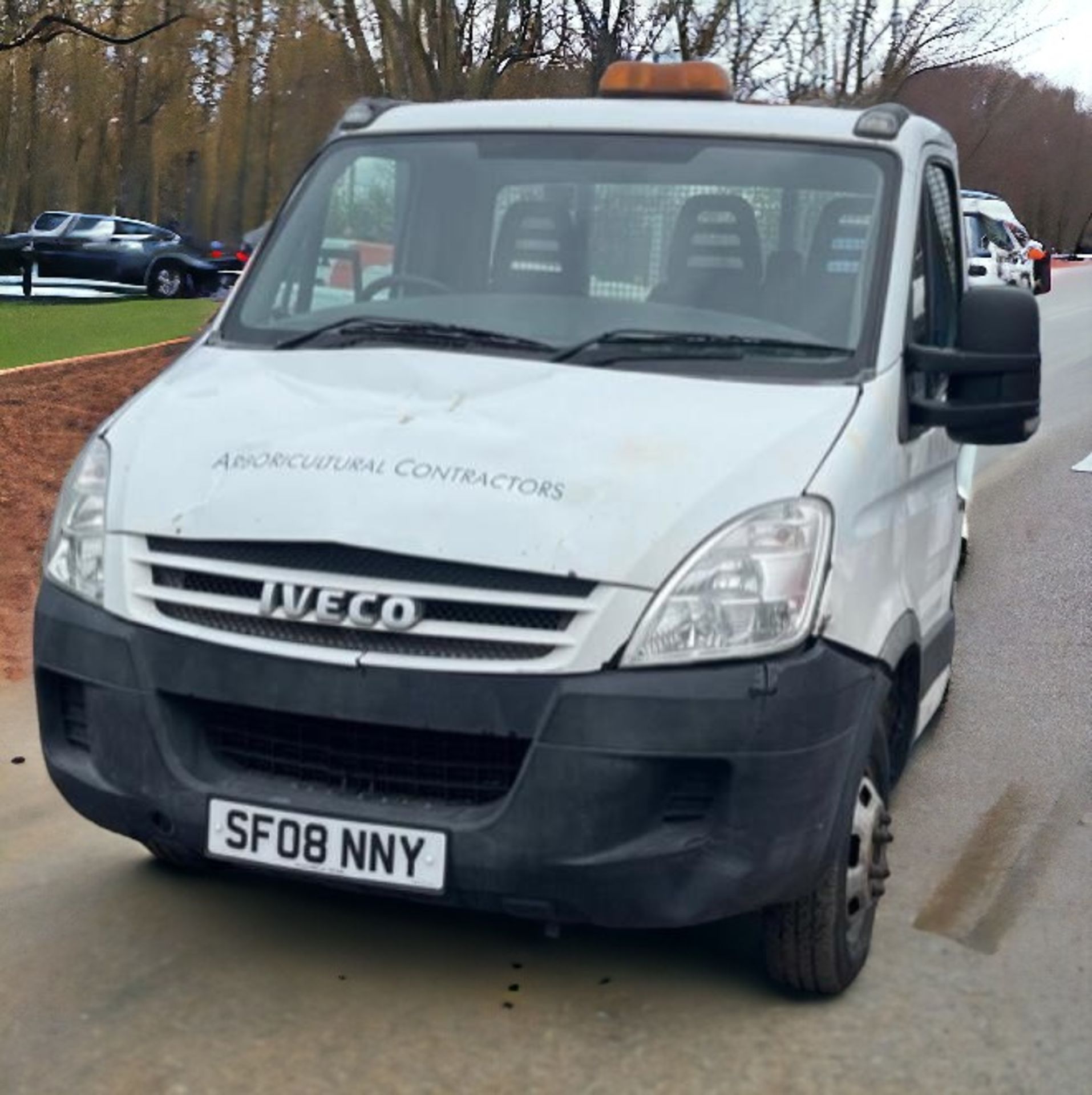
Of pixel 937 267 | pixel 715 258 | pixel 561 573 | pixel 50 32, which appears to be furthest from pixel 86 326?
pixel 561 573

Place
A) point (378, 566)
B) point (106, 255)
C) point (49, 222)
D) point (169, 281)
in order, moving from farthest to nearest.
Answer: point (49, 222), point (106, 255), point (169, 281), point (378, 566)

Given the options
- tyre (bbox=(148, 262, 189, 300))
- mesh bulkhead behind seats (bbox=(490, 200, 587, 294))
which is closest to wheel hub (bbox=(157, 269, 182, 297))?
tyre (bbox=(148, 262, 189, 300))

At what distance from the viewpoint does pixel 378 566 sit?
3.81 meters

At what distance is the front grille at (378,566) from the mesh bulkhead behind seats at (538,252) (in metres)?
1.19

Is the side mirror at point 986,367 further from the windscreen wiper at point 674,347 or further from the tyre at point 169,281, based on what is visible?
the tyre at point 169,281

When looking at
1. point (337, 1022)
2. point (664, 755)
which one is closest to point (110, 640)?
point (337, 1022)

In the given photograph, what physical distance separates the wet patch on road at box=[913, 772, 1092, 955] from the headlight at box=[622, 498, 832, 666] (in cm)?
132

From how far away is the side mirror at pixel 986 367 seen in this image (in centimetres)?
453

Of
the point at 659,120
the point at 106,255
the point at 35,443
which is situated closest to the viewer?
the point at 659,120

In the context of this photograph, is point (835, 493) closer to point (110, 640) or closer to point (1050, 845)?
point (110, 640)

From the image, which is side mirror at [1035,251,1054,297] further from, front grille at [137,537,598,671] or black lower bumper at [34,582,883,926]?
front grille at [137,537,598,671]

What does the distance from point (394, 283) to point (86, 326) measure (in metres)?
16.3

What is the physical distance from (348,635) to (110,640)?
0.55 metres

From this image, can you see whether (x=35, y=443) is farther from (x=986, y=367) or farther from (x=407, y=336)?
(x=986, y=367)
